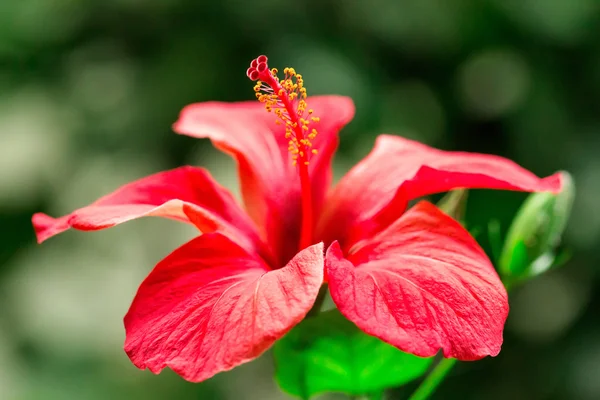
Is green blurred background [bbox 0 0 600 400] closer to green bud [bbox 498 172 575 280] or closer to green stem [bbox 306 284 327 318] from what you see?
green bud [bbox 498 172 575 280]

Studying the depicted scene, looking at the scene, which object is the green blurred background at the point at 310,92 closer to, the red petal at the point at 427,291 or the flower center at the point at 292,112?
the flower center at the point at 292,112

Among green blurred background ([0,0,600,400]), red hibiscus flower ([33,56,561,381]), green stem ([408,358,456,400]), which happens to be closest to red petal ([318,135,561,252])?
red hibiscus flower ([33,56,561,381])

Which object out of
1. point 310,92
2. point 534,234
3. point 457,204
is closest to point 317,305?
point 457,204

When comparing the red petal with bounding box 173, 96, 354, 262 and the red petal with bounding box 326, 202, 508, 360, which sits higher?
the red petal with bounding box 173, 96, 354, 262

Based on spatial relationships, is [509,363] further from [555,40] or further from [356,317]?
[356,317]

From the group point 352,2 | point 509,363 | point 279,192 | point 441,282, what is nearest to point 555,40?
point 352,2
